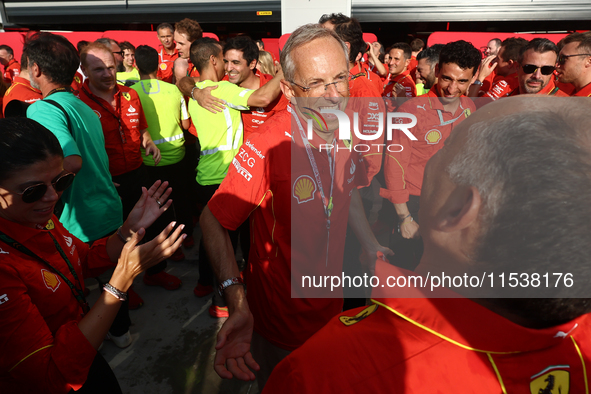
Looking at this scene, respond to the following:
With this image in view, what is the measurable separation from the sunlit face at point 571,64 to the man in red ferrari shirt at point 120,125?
177 inches

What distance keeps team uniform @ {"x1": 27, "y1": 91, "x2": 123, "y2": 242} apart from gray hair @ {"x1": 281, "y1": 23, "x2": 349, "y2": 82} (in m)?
1.62

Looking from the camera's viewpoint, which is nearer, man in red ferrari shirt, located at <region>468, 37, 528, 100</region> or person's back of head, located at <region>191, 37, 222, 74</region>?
person's back of head, located at <region>191, 37, 222, 74</region>

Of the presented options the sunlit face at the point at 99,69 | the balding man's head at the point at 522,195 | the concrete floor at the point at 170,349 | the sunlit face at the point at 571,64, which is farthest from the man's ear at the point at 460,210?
the sunlit face at the point at 571,64

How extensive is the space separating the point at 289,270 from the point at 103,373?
3.51 ft

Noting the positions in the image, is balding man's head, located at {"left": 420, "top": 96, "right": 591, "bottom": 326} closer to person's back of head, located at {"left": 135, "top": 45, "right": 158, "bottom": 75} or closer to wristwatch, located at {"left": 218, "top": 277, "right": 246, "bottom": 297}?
wristwatch, located at {"left": 218, "top": 277, "right": 246, "bottom": 297}

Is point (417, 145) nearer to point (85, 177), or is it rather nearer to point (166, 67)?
point (85, 177)

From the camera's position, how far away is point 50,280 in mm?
1531

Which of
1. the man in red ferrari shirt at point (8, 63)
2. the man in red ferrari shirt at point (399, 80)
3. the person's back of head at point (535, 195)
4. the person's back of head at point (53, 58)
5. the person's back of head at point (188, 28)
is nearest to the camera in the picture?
the person's back of head at point (535, 195)

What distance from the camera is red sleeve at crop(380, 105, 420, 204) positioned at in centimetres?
329

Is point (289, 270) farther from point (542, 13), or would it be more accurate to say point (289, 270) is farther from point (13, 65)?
point (542, 13)

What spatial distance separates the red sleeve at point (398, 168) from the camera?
3291mm

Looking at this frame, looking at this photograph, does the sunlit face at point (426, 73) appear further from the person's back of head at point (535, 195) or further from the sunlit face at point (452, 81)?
the person's back of head at point (535, 195)

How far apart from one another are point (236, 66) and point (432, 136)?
237cm

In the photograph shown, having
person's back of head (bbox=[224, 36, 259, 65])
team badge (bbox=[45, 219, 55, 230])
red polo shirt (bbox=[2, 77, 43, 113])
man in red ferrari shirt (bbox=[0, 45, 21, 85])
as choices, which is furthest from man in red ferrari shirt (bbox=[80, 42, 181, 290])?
man in red ferrari shirt (bbox=[0, 45, 21, 85])
